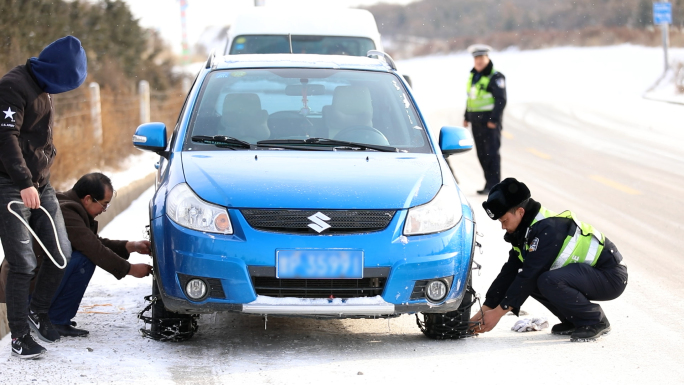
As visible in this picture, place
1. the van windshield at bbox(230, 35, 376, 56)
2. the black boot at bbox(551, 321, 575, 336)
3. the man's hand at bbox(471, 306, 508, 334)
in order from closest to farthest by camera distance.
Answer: the man's hand at bbox(471, 306, 508, 334) < the black boot at bbox(551, 321, 575, 336) < the van windshield at bbox(230, 35, 376, 56)

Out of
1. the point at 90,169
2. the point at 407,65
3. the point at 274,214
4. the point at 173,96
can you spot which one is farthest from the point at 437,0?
the point at 274,214

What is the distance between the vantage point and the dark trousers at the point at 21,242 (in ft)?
16.4

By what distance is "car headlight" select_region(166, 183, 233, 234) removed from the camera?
16.4ft

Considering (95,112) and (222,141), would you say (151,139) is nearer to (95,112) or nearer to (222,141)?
(222,141)

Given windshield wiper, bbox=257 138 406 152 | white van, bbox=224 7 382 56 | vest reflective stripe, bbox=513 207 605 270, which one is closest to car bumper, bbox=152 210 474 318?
vest reflective stripe, bbox=513 207 605 270

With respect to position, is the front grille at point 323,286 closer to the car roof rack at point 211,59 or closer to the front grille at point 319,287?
the front grille at point 319,287

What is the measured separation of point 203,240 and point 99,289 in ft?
7.59

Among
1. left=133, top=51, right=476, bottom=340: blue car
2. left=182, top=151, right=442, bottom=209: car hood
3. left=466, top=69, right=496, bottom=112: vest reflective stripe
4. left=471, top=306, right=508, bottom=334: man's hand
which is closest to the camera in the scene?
left=133, top=51, right=476, bottom=340: blue car

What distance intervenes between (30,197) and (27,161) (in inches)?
9.7

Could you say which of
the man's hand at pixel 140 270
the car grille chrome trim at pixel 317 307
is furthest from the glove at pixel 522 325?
the man's hand at pixel 140 270

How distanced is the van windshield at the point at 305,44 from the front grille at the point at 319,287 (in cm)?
710

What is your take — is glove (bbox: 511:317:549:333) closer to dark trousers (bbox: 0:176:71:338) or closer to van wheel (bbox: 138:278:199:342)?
van wheel (bbox: 138:278:199:342)

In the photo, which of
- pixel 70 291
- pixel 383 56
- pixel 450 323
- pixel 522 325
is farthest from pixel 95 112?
pixel 450 323

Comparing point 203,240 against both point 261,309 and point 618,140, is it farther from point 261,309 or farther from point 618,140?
point 618,140
